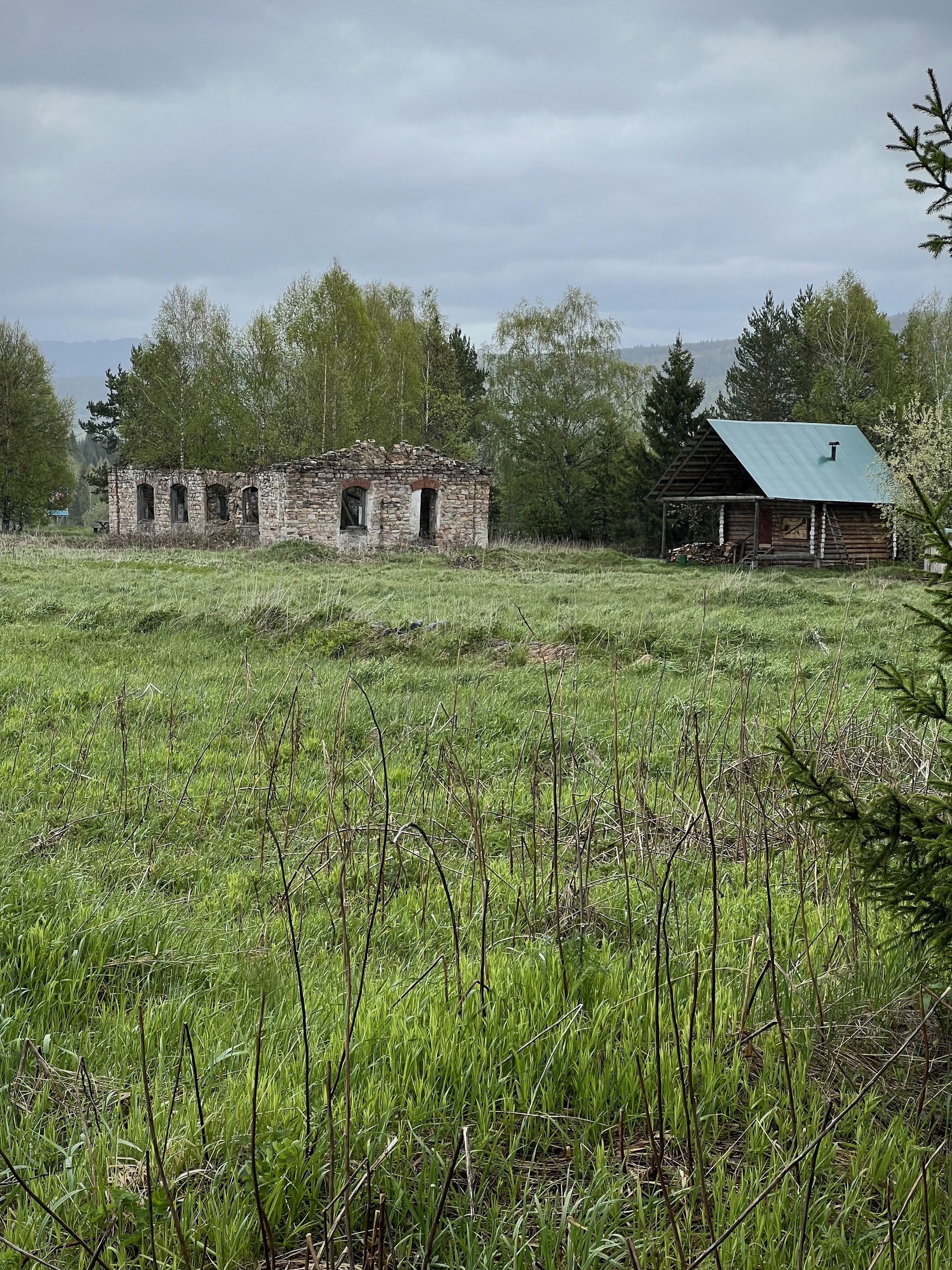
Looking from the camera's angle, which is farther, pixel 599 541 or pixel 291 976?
pixel 599 541

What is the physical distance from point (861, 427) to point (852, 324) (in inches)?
360

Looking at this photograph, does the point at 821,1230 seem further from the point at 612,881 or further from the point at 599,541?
the point at 599,541

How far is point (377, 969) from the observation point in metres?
3.04

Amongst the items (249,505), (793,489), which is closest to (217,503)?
(249,505)

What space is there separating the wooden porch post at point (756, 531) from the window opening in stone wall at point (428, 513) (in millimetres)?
9992

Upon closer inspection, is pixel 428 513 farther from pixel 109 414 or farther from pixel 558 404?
pixel 109 414

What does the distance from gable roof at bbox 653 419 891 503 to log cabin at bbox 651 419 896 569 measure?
0.03 m

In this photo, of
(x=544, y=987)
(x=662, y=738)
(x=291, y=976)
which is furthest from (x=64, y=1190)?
(x=662, y=738)

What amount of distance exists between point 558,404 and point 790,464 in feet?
46.9

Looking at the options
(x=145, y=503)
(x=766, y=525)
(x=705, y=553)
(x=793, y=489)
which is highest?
(x=145, y=503)

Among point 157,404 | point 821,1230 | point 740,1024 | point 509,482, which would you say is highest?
point 157,404

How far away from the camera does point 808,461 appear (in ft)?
94.2

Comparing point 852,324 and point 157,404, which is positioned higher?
point 852,324

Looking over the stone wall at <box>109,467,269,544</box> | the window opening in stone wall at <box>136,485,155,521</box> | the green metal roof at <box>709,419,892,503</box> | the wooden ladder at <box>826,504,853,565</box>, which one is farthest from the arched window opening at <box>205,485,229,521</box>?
the wooden ladder at <box>826,504,853,565</box>
